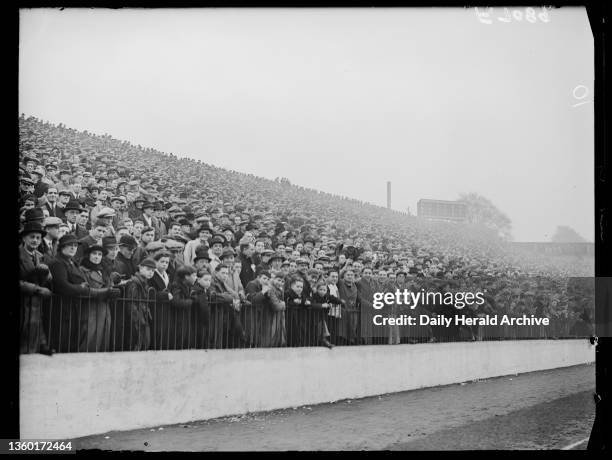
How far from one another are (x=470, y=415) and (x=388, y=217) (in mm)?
1619

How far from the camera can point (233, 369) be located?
5762mm

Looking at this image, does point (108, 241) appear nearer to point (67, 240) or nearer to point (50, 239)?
point (67, 240)

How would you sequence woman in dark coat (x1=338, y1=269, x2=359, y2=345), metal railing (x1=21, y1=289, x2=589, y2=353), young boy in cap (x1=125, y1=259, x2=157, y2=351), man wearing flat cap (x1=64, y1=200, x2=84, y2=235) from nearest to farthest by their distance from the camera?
metal railing (x1=21, y1=289, x2=589, y2=353)
man wearing flat cap (x1=64, y1=200, x2=84, y2=235)
young boy in cap (x1=125, y1=259, x2=157, y2=351)
woman in dark coat (x1=338, y1=269, x2=359, y2=345)

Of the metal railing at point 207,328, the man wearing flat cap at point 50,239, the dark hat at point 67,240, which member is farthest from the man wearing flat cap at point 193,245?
the man wearing flat cap at point 50,239

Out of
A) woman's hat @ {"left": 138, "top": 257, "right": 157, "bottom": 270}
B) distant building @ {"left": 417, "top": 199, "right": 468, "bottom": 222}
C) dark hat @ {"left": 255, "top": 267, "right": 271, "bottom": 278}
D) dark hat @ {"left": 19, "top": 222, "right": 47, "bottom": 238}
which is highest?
distant building @ {"left": 417, "top": 199, "right": 468, "bottom": 222}

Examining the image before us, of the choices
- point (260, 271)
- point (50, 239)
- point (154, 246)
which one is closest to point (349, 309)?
point (260, 271)

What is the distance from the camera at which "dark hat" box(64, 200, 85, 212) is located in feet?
17.6

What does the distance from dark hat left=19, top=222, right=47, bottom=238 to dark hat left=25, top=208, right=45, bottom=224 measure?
3 cm

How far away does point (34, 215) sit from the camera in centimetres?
523

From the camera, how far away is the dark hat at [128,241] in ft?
18.2

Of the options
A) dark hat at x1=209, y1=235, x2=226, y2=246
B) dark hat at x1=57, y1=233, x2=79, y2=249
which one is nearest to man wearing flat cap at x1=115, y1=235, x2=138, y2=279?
dark hat at x1=57, y1=233, x2=79, y2=249

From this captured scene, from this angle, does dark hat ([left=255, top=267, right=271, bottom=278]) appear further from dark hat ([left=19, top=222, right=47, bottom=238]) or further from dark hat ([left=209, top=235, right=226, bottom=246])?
dark hat ([left=19, top=222, right=47, bottom=238])

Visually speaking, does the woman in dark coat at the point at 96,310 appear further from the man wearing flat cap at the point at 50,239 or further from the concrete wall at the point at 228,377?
the man wearing flat cap at the point at 50,239

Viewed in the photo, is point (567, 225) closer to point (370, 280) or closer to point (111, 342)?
point (370, 280)
